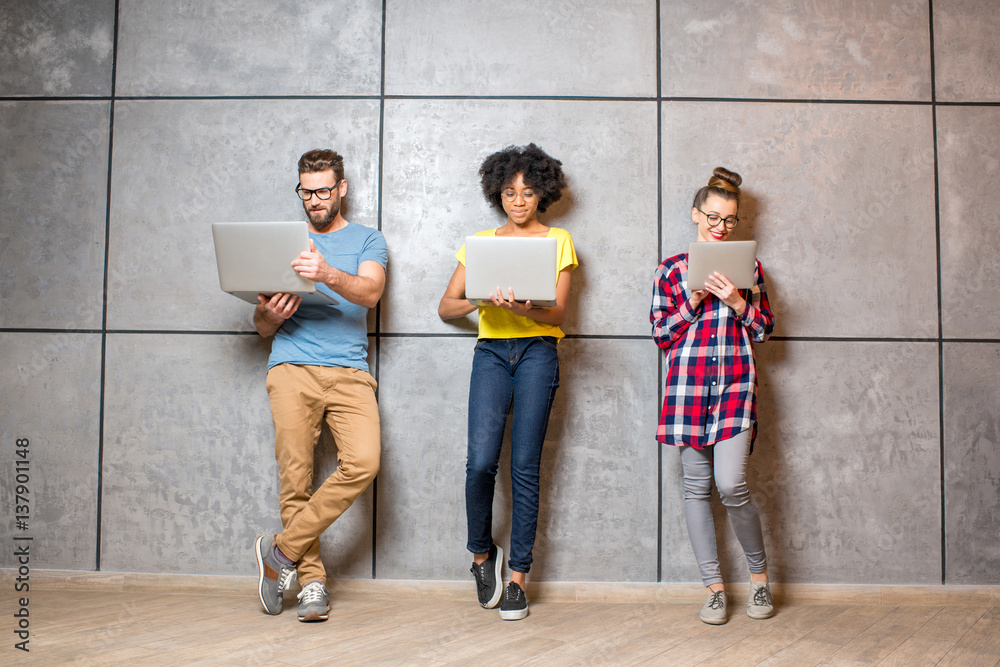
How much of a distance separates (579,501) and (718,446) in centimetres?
66

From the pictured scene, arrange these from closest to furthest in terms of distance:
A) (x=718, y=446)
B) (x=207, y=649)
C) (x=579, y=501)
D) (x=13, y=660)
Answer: (x=13, y=660) → (x=207, y=649) → (x=718, y=446) → (x=579, y=501)

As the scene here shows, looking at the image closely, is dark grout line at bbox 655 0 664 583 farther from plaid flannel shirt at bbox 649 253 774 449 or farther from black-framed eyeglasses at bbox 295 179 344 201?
black-framed eyeglasses at bbox 295 179 344 201

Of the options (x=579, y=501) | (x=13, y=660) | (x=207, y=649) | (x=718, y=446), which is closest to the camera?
(x=13, y=660)

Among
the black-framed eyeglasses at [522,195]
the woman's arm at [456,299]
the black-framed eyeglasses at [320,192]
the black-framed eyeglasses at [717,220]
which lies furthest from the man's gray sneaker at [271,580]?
the black-framed eyeglasses at [717,220]

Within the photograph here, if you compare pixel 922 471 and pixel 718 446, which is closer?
pixel 718 446

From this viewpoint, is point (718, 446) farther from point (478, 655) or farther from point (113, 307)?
point (113, 307)

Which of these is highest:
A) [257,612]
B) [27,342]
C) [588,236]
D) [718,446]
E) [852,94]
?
[852,94]

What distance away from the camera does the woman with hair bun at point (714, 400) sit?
7.57 ft

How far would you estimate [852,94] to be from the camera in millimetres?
2781

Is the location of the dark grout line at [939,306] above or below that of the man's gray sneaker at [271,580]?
above

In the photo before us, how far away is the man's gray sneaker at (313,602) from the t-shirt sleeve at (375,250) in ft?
4.00

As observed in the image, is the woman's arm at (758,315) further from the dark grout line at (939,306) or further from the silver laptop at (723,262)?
the dark grout line at (939,306)

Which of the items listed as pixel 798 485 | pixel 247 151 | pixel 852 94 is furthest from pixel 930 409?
pixel 247 151

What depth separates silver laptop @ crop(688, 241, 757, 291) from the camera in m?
2.19
